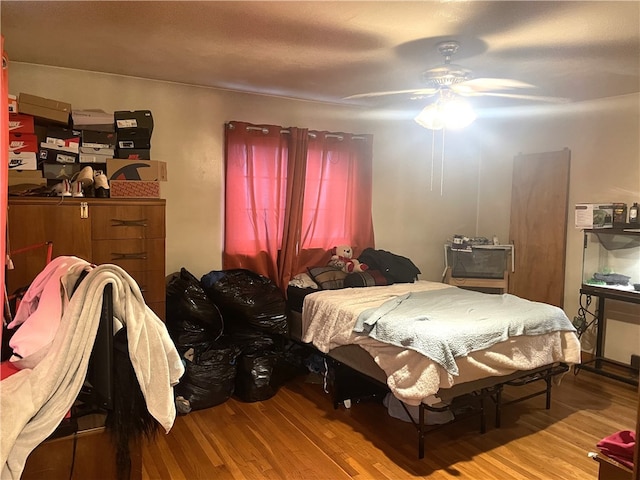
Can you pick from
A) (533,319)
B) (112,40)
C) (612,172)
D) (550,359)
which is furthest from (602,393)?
(112,40)

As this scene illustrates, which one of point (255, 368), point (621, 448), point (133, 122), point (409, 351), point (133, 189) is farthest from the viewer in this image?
point (255, 368)

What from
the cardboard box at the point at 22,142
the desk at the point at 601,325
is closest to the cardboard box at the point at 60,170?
the cardboard box at the point at 22,142

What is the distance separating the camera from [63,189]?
287 centimetres

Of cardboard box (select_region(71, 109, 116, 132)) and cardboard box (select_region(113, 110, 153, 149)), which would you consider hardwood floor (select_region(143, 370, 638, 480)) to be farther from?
cardboard box (select_region(71, 109, 116, 132))

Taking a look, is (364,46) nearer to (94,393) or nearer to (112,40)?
(112,40)

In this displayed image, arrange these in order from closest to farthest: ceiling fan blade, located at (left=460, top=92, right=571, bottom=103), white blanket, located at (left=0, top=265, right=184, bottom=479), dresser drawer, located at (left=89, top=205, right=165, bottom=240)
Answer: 1. white blanket, located at (left=0, top=265, right=184, bottom=479)
2. dresser drawer, located at (left=89, top=205, right=165, bottom=240)
3. ceiling fan blade, located at (left=460, top=92, right=571, bottom=103)

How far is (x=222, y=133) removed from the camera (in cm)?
395

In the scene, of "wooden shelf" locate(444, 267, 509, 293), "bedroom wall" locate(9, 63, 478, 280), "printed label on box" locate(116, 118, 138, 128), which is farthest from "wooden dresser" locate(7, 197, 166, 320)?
"wooden shelf" locate(444, 267, 509, 293)

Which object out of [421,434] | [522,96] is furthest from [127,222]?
[522,96]

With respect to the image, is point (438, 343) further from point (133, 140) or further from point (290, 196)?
point (133, 140)

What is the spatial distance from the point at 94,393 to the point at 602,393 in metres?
3.59

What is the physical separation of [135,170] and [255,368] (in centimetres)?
160

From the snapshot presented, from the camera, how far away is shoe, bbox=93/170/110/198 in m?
2.98

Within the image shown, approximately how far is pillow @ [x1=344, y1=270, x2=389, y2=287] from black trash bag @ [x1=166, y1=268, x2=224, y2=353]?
1.09 m
